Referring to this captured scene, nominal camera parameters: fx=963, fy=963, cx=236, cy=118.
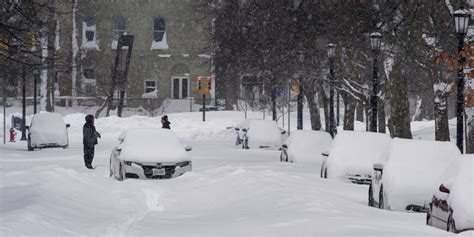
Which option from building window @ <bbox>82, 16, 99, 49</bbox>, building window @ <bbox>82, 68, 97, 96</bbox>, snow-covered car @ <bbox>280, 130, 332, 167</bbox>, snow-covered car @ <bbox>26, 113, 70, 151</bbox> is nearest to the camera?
snow-covered car @ <bbox>280, 130, 332, 167</bbox>

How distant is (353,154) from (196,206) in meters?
5.65

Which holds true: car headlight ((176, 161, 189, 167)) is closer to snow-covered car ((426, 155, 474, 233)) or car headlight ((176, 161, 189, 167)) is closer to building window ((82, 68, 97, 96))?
snow-covered car ((426, 155, 474, 233))

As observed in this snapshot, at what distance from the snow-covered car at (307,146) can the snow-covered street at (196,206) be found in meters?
3.06

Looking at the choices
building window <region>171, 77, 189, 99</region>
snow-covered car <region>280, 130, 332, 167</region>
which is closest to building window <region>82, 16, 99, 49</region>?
building window <region>171, 77, 189, 99</region>

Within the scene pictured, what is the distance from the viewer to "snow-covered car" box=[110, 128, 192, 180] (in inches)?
904

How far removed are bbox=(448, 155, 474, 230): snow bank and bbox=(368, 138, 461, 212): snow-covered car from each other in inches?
136

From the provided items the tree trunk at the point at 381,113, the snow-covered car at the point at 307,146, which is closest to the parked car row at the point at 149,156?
the snow-covered car at the point at 307,146

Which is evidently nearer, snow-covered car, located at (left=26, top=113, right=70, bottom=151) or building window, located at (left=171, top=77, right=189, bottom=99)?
snow-covered car, located at (left=26, top=113, right=70, bottom=151)

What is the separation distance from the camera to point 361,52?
36.3 meters

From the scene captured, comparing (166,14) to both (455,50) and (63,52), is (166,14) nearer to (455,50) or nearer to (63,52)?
(63,52)

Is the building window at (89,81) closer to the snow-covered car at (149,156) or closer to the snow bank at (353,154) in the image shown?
the snow-covered car at (149,156)

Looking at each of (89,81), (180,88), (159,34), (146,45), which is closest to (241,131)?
(89,81)

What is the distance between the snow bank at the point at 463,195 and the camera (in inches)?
457

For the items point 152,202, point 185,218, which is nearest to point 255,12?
point 152,202
